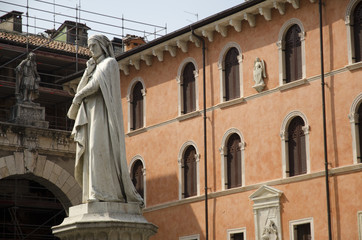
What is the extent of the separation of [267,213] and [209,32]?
727cm

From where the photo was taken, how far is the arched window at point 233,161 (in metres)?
30.7

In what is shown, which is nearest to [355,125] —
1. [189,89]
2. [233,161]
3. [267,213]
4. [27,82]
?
[267,213]

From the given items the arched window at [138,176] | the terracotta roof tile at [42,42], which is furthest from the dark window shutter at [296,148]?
the terracotta roof tile at [42,42]

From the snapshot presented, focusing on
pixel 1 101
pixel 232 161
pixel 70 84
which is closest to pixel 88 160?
pixel 232 161

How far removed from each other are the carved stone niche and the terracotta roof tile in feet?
60.8

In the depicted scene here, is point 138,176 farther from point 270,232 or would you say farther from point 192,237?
point 270,232

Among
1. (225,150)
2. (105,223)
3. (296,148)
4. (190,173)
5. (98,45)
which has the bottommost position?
(105,223)

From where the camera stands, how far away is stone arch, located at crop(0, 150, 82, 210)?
35.4m

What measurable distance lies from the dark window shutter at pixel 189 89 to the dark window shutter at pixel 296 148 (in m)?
5.58

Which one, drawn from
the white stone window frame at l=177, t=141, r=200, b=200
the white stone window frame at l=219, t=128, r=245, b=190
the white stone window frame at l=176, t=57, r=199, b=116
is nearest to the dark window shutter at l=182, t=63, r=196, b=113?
the white stone window frame at l=176, t=57, r=199, b=116

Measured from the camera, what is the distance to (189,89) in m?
33.5

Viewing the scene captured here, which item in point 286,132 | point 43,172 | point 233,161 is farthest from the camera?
point 43,172

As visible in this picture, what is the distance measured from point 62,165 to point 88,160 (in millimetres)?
23640

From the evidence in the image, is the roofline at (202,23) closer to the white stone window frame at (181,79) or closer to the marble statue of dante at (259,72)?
the white stone window frame at (181,79)
